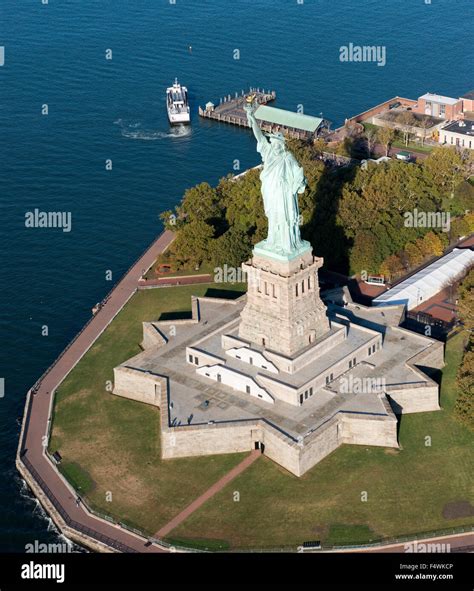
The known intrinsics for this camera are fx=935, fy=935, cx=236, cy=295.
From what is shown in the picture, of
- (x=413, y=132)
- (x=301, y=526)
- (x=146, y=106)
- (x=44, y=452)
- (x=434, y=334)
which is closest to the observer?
(x=301, y=526)

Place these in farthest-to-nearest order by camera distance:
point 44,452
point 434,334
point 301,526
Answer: point 434,334
point 44,452
point 301,526

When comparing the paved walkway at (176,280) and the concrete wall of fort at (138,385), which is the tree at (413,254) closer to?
the paved walkway at (176,280)

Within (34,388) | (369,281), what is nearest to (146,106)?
(369,281)

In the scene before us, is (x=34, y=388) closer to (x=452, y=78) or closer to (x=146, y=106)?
(x=146, y=106)

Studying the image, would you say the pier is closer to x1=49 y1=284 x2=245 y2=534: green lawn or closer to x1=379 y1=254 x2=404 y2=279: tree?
x1=379 y1=254 x2=404 y2=279: tree

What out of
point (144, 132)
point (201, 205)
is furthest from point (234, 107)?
point (201, 205)

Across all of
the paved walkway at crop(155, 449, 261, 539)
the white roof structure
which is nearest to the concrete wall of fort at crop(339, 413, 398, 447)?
the paved walkway at crop(155, 449, 261, 539)
